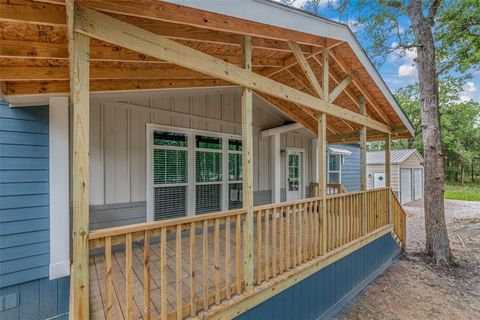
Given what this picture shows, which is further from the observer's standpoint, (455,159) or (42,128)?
(455,159)

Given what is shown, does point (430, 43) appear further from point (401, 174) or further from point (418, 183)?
point (418, 183)

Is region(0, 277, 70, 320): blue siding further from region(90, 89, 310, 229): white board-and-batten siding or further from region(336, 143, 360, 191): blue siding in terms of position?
region(336, 143, 360, 191): blue siding

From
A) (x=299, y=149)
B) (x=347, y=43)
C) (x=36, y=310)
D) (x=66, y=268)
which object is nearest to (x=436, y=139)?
(x=299, y=149)

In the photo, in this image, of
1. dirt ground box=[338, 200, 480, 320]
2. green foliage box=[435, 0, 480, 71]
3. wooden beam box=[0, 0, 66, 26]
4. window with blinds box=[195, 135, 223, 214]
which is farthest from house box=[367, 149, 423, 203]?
wooden beam box=[0, 0, 66, 26]

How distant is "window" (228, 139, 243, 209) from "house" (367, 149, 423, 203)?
11.8 m

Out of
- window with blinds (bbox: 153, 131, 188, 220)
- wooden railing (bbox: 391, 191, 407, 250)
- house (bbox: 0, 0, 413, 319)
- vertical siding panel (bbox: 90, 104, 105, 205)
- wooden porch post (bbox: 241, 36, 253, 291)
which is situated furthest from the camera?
wooden railing (bbox: 391, 191, 407, 250)

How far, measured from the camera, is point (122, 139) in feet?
13.1

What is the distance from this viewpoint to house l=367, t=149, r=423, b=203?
45.9 ft

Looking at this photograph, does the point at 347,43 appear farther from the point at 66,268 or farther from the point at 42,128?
the point at 66,268

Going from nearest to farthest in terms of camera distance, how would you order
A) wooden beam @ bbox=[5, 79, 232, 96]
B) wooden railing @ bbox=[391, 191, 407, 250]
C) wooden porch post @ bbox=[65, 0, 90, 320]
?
1. wooden porch post @ bbox=[65, 0, 90, 320]
2. wooden beam @ bbox=[5, 79, 232, 96]
3. wooden railing @ bbox=[391, 191, 407, 250]

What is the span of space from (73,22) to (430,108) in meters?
7.14

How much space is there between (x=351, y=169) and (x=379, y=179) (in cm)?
441

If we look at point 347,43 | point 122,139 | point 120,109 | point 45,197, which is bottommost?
point 45,197

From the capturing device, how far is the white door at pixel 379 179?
46.7ft
